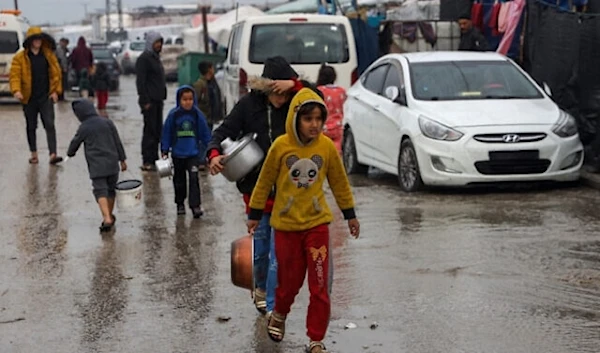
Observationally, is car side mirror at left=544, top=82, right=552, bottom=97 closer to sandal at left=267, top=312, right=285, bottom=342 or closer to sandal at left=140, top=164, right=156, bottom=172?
sandal at left=140, top=164, right=156, bottom=172

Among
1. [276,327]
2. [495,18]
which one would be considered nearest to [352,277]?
[276,327]

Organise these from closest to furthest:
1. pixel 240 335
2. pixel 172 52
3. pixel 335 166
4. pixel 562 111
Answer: pixel 335 166 → pixel 240 335 → pixel 562 111 → pixel 172 52

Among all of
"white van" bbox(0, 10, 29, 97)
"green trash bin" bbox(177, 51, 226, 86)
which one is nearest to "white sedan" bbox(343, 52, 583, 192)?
"green trash bin" bbox(177, 51, 226, 86)

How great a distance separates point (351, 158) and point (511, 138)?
10.3 feet

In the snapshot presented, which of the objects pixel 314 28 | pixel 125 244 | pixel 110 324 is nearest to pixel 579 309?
pixel 110 324

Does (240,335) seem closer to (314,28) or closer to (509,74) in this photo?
(509,74)

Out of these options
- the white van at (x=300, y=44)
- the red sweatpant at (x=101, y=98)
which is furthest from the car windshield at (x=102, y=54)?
the white van at (x=300, y=44)

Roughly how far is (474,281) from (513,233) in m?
1.87

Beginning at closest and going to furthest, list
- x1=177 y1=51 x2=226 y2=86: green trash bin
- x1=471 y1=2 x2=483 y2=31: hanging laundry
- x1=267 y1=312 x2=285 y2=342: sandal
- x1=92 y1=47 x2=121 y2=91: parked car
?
1. x1=267 y1=312 x2=285 y2=342: sandal
2. x1=471 y1=2 x2=483 y2=31: hanging laundry
3. x1=177 y1=51 x2=226 y2=86: green trash bin
4. x1=92 y1=47 x2=121 y2=91: parked car

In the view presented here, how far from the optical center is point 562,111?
1259 centimetres

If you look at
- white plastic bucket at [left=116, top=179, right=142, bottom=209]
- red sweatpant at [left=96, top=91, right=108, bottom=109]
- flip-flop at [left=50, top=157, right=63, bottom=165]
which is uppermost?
white plastic bucket at [left=116, top=179, right=142, bottom=209]

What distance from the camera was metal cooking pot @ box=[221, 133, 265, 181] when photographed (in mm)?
6914

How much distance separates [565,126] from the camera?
1219cm

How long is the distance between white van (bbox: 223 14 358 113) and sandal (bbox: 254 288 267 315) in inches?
385
